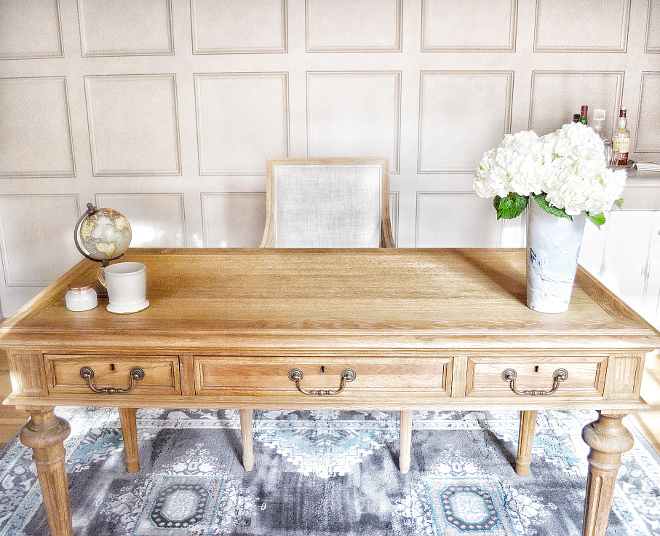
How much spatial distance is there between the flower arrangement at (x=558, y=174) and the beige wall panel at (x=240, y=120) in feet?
7.10

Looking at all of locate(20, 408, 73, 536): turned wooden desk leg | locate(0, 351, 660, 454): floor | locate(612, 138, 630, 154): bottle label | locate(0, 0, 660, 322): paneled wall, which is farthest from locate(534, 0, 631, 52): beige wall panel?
locate(20, 408, 73, 536): turned wooden desk leg

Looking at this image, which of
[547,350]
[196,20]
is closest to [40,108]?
[196,20]

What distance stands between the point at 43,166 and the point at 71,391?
2.52m

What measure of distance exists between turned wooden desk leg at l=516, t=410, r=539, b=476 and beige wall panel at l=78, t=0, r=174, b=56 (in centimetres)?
265

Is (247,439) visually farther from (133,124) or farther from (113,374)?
(133,124)

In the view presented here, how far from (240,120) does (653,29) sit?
2313 millimetres

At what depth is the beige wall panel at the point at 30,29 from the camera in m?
3.37

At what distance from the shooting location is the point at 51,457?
1.53 m

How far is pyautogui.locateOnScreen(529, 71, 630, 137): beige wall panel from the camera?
3.36 meters

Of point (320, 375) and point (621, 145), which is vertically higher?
point (621, 145)

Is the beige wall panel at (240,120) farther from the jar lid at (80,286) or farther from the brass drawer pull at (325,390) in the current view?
the brass drawer pull at (325,390)

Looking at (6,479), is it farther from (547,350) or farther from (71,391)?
(547,350)

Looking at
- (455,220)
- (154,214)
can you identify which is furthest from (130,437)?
(455,220)

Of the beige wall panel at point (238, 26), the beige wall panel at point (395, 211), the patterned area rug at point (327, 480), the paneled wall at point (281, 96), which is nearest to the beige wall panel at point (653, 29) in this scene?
the paneled wall at point (281, 96)
